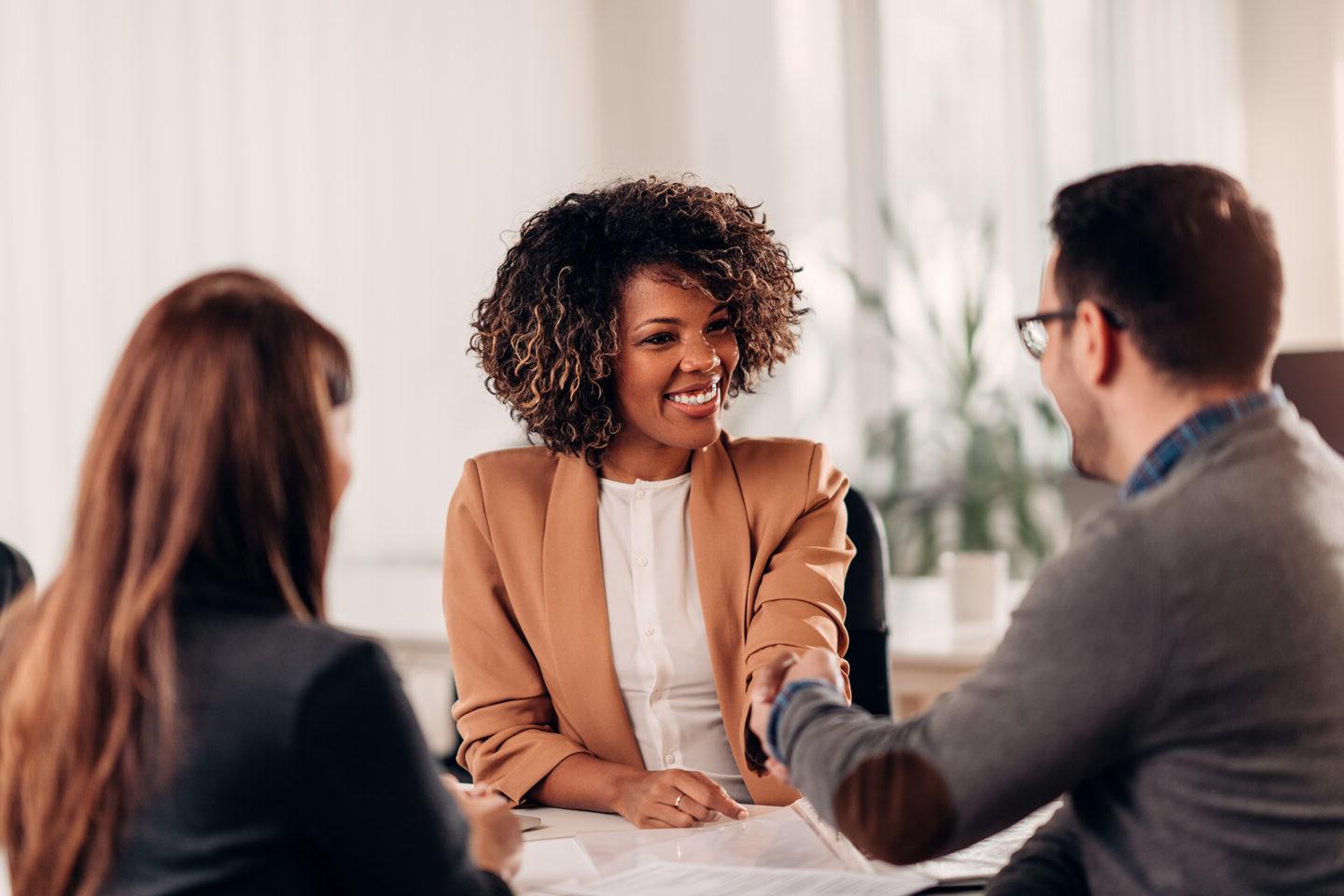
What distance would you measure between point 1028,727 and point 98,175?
2.83 metres

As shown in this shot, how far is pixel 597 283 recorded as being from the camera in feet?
6.30

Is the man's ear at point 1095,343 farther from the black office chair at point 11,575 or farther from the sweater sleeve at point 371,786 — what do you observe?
the black office chair at point 11,575

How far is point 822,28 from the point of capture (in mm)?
4586

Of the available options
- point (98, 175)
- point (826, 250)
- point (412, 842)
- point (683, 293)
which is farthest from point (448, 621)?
point (826, 250)

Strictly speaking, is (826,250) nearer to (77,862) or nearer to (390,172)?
(390,172)

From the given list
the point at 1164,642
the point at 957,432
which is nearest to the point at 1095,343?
the point at 1164,642

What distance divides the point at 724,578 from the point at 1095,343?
764 millimetres

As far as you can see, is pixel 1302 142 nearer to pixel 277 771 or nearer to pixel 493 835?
pixel 493 835

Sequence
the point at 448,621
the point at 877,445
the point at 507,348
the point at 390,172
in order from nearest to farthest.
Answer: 1. the point at 448,621
2. the point at 507,348
3. the point at 390,172
4. the point at 877,445

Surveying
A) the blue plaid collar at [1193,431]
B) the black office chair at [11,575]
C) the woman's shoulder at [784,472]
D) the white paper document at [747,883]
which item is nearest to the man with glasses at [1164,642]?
the blue plaid collar at [1193,431]

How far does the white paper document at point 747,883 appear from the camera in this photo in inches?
49.7

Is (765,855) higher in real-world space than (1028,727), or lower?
lower

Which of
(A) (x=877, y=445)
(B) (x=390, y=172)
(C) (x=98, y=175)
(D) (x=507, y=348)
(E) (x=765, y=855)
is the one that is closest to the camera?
(E) (x=765, y=855)

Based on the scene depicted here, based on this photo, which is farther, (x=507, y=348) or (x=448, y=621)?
(x=507, y=348)
